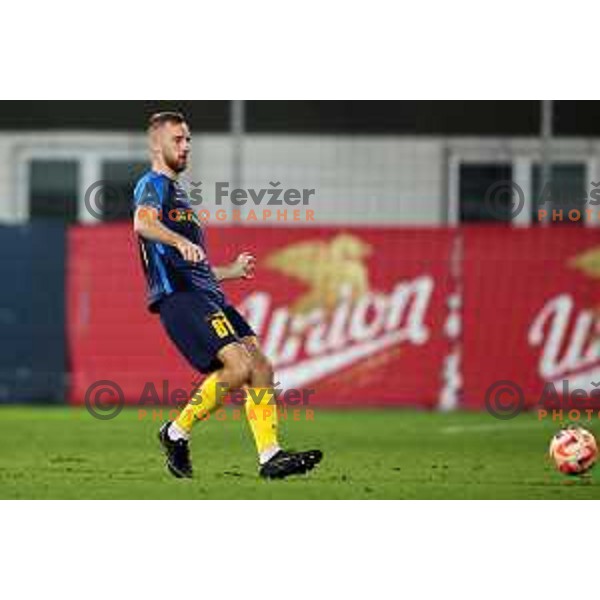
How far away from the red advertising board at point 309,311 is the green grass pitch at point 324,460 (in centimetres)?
50

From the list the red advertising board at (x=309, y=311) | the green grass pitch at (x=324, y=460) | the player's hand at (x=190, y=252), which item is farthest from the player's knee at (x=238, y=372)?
the red advertising board at (x=309, y=311)

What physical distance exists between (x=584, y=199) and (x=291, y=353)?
4.64 metres

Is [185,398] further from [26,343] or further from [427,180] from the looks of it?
[427,180]

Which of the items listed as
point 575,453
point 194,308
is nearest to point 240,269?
point 194,308

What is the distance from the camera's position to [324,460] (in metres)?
11.9

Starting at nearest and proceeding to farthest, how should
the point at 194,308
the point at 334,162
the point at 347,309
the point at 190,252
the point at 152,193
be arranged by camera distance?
1. the point at 190,252
2. the point at 152,193
3. the point at 194,308
4. the point at 347,309
5. the point at 334,162

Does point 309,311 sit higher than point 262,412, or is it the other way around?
point 262,412

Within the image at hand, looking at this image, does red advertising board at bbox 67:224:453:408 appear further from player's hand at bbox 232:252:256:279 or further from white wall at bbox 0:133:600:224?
player's hand at bbox 232:252:256:279

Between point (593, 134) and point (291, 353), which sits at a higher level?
point (593, 134)

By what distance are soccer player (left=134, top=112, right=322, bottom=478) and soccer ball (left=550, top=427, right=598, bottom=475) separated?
5.33 ft

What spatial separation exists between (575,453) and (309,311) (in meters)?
6.71

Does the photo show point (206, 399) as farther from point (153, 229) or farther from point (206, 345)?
point (153, 229)

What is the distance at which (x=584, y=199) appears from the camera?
66.9ft

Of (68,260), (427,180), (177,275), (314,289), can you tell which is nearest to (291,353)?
(314,289)
